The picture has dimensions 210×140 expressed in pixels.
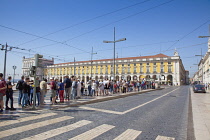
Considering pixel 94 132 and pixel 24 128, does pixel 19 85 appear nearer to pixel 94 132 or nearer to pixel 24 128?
pixel 24 128

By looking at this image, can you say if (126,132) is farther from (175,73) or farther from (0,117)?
(175,73)

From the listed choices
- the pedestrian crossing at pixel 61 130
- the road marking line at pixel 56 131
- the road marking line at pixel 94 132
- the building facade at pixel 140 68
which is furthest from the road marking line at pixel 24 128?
the building facade at pixel 140 68

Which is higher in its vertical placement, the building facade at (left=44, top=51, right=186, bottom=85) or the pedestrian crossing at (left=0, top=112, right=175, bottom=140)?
the building facade at (left=44, top=51, right=186, bottom=85)

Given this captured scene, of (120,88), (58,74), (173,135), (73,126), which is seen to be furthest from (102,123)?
(58,74)

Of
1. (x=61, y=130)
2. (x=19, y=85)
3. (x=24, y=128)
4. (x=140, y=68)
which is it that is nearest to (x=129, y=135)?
(x=61, y=130)

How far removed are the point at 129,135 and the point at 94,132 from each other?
1100 mm

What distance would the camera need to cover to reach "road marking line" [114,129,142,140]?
4391mm

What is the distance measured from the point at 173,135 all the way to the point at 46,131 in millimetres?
4009

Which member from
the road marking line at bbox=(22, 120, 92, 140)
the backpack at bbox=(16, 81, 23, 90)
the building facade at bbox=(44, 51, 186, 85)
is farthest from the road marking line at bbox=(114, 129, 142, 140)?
the building facade at bbox=(44, 51, 186, 85)

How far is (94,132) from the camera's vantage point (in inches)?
190

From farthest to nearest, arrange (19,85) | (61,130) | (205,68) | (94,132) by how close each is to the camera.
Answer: (205,68), (19,85), (61,130), (94,132)

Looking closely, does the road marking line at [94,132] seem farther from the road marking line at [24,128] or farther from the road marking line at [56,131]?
the road marking line at [24,128]

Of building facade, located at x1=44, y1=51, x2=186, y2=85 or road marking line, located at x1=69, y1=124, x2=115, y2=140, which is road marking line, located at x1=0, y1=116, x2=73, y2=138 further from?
building facade, located at x1=44, y1=51, x2=186, y2=85

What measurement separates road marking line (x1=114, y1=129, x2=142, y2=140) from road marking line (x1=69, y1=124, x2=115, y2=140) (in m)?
0.63
